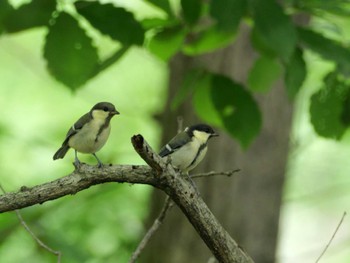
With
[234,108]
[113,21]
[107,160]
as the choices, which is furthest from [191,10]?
[107,160]

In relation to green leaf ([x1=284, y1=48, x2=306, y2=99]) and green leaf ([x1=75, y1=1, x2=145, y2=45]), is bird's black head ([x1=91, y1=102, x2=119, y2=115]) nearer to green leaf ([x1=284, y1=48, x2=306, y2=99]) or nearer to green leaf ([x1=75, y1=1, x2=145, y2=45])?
green leaf ([x1=75, y1=1, x2=145, y2=45])

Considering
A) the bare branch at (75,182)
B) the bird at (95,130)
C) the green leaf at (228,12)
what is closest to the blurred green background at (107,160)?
the green leaf at (228,12)

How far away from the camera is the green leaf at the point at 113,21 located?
3.10 metres

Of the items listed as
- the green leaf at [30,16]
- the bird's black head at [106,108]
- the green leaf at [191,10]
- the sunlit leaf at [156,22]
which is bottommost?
the sunlit leaf at [156,22]

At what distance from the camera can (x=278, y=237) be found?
5.67 meters

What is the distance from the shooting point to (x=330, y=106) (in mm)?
3619

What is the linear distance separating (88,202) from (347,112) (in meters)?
3.39

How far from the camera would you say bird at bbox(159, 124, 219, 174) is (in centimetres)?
279

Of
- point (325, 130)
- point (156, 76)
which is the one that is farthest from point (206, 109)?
point (156, 76)

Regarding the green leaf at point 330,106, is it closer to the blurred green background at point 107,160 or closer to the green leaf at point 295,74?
the blurred green background at point 107,160

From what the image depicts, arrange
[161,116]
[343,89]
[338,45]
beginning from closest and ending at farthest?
[338,45]
[343,89]
[161,116]

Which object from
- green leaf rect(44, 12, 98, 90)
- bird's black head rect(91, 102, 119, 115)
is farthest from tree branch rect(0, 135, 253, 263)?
green leaf rect(44, 12, 98, 90)

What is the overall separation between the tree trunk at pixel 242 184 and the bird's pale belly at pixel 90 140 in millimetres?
3116

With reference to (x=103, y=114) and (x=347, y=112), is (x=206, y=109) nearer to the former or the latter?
(x=347, y=112)
